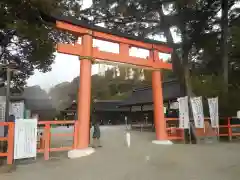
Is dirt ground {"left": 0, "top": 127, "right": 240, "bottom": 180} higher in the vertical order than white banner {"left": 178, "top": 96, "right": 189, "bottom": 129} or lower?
lower

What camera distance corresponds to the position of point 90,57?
1075cm

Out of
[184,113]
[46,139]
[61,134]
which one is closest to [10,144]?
[46,139]

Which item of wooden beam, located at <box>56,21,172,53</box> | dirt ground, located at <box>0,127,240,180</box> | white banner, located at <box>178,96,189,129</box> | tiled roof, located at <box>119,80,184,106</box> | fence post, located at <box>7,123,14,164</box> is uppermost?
wooden beam, located at <box>56,21,172,53</box>

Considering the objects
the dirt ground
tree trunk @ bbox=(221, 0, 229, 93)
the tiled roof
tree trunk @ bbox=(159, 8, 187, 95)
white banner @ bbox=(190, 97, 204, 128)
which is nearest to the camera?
the dirt ground

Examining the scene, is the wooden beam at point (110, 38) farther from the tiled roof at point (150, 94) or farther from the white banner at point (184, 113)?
the tiled roof at point (150, 94)

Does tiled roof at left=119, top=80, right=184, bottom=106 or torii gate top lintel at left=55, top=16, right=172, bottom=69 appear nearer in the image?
torii gate top lintel at left=55, top=16, right=172, bottom=69

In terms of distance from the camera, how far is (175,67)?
16.2 m

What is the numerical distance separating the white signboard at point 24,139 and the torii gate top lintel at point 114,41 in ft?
9.95

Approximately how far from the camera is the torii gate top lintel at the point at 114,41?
33.6 ft

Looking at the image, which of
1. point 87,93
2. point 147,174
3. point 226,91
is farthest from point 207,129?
point 147,174

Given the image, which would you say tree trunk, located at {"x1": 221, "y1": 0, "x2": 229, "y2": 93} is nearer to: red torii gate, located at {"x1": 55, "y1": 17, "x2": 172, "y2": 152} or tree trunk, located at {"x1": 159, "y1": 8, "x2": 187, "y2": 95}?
tree trunk, located at {"x1": 159, "y1": 8, "x2": 187, "y2": 95}

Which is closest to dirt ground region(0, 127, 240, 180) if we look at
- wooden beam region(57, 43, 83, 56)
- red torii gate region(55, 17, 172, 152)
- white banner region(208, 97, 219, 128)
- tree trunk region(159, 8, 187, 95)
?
red torii gate region(55, 17, 172, 152)

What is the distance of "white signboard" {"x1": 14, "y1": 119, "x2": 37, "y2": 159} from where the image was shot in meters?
8.78

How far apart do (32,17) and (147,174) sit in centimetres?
813
